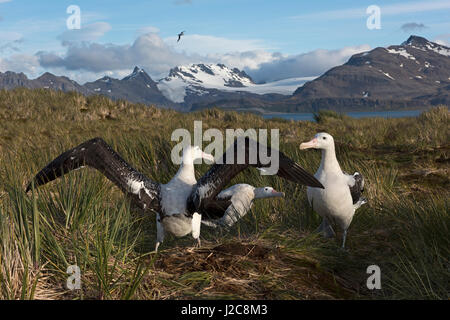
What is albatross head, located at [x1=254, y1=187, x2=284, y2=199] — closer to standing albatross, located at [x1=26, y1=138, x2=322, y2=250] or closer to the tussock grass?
the tussock grass

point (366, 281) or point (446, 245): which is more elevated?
point (446, 245)

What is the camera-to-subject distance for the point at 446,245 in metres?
4.14

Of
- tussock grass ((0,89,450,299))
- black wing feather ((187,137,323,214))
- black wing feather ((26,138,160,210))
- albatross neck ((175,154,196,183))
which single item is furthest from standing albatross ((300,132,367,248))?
black wing feather ((26,138,160,210))

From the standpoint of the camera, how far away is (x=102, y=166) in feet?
14.8

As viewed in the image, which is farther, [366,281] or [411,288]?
[366,281]

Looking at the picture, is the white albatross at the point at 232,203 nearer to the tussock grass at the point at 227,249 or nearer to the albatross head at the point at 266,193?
the albatross head at the point at 266,193

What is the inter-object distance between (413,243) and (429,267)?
0.58 m

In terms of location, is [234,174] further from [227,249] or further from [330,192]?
[330,192]

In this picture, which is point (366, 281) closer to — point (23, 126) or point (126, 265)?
point (126, 265)

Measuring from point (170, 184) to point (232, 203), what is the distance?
45.4 inches

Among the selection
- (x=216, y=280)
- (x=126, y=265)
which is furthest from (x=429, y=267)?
(x=126, y=265)

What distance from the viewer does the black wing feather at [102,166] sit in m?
4.48

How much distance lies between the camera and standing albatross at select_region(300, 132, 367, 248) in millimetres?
4801
